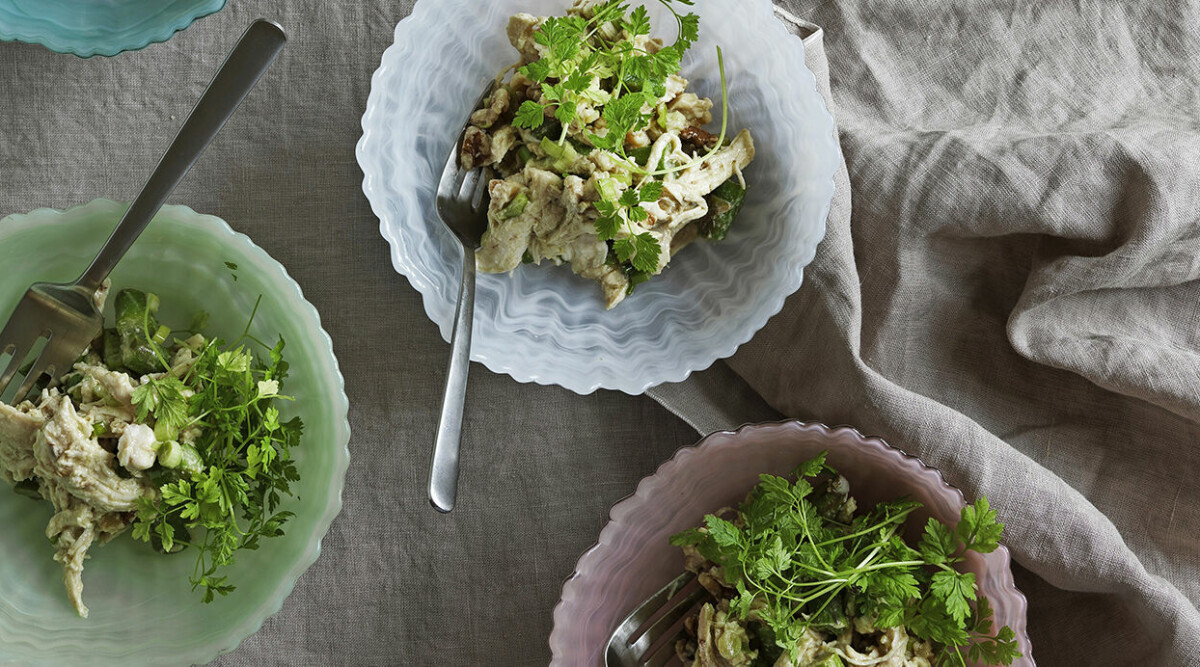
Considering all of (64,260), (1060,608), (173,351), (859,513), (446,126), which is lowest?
(1060,608)

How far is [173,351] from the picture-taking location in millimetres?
2059

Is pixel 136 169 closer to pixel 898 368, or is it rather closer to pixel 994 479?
pixel 898 368

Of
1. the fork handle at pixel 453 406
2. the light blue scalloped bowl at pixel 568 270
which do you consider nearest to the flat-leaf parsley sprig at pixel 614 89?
the light blue scalloped bowl at pixel 568 270

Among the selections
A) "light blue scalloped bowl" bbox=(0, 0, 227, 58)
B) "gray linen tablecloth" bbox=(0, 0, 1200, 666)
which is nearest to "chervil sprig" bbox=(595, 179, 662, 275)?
"gray linen tablecloth" bbox=(0, 0, 1200, 666)

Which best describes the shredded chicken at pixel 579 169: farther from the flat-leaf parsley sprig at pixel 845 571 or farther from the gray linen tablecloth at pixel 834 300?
the flat-leaf parsley sprig at pixel 845 571

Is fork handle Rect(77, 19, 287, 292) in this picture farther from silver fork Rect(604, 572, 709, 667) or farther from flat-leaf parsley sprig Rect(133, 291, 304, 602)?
silver fork Rect(604, 572, 709, 667)

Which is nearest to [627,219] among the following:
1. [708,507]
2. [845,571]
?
[708,507]

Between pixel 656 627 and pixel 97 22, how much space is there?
1.81 metres

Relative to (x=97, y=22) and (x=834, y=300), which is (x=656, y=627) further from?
(x=97, y=22)

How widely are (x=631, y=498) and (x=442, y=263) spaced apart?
0.67 m

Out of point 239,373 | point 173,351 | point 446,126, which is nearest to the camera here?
point 239,373

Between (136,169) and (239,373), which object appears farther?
(136,169)

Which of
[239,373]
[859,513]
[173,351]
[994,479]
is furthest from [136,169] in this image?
[994,479]

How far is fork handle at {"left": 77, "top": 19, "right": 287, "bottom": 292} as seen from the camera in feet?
6.43
